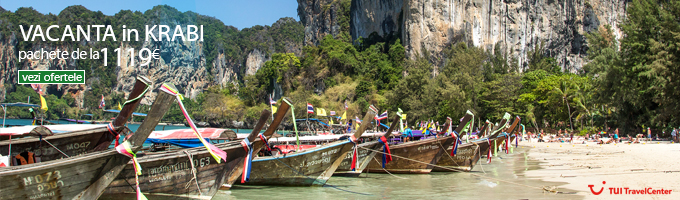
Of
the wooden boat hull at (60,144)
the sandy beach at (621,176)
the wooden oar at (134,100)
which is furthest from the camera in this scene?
the sandy beach at (621,176)

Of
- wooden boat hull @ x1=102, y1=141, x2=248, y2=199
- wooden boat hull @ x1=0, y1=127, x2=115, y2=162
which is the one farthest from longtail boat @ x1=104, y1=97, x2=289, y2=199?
wooden boat hull @ x1=0, y1=127, x2=115, y2=162

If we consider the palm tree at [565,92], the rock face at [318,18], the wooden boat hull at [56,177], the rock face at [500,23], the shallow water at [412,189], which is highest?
the rock face at [318,18]

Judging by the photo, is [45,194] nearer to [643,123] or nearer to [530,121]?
[643,123]

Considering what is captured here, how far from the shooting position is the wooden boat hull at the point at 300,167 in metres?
13.6

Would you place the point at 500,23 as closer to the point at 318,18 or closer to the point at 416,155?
the point at 318,18

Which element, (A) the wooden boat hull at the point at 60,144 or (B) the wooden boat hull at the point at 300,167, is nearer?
(A) the wooden boat hull at the point at 60,144

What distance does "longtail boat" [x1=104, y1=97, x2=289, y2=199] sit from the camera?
29.5ft

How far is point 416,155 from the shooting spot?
1723 centimetres

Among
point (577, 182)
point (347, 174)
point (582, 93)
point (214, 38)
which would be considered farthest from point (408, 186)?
point (214, 38)

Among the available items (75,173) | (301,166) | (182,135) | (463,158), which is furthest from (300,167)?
(463,158)

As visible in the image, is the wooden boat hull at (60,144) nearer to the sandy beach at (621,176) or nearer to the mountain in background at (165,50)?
the sandy beach at (621,176)

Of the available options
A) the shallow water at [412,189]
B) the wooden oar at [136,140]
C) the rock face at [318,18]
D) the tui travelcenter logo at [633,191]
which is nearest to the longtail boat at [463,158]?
the shallow water at [412,189]

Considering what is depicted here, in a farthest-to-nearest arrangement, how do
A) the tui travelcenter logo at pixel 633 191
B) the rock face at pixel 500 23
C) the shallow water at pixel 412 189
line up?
1. the rock face at pixel 500 23
2. the shallow water at pixel 412 189
3. the tui travelcenter logo at pixel 633 191

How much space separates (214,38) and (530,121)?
515ft
